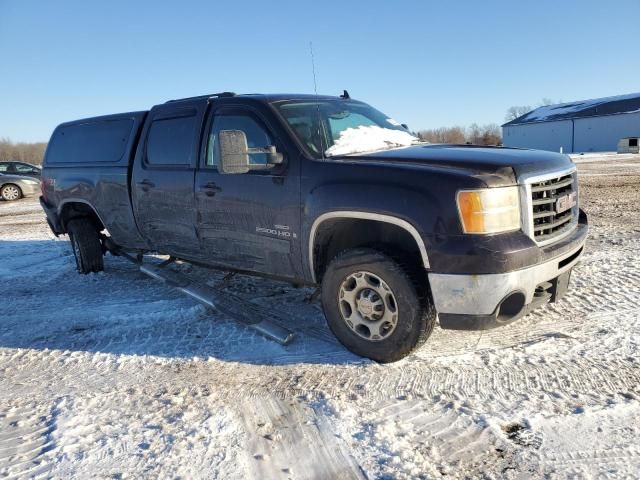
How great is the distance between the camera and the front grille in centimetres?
317

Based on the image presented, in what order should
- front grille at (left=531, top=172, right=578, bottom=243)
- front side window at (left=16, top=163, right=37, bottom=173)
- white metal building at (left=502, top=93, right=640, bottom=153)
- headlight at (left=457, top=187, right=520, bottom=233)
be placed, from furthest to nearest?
white metal building at (left=502, top=93, right=640, bottom=153) < front side window at (left=16, top=163, right=37, bottom=173) < front grille at (left=531, top=172, right=578, bottom=243) < headlight at (left=457, top=187, right=520, bottom=233)

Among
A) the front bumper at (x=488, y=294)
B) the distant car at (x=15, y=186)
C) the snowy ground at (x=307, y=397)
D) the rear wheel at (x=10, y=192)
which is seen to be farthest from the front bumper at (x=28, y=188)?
the front bumper at (x=488, y=294)

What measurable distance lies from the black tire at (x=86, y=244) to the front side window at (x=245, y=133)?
2807 millimetres

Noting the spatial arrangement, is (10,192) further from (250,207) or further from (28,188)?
(250,207)

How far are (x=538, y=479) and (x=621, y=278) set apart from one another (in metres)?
3.54

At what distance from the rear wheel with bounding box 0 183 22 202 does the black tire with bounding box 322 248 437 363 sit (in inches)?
732

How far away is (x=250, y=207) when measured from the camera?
4.00 metres

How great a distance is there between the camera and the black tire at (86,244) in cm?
619

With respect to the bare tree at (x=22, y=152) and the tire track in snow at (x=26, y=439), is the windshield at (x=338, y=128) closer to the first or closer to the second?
the tire track in snow at (x=26, y=439)

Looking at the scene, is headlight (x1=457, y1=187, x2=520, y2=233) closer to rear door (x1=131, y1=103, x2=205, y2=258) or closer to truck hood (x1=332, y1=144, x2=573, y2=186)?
truck hood (x1=332, y1=144, x2=573, y2=186)

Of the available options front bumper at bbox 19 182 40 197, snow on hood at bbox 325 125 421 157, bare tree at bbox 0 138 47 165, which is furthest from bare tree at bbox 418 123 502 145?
bare tree at bbox 0 138 47 165

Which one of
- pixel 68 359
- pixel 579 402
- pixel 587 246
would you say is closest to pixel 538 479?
pixel 579 402

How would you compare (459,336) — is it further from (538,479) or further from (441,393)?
(538,479)

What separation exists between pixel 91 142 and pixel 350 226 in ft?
13.0
